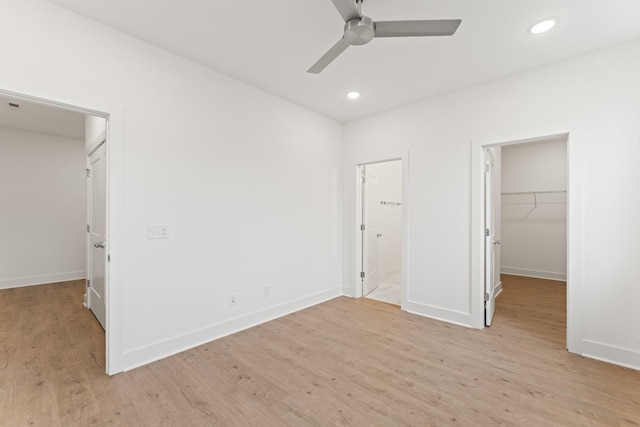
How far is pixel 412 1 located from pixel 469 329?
127 inches

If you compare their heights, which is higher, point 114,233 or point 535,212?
point 535,212

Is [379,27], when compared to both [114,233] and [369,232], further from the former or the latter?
[369,232]

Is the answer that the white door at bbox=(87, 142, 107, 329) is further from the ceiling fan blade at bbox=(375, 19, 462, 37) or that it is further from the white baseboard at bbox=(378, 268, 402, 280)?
the white baseboard at bbox=(378, 268, 402, 280)

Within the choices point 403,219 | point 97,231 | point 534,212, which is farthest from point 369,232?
point 534,212

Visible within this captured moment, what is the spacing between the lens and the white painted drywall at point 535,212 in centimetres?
550

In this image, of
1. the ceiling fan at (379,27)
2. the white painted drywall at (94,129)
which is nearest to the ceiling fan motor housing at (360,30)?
the ceiling fan at (379,27)

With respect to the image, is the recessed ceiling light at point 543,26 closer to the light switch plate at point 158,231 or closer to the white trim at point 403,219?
the white trim at point 403,219

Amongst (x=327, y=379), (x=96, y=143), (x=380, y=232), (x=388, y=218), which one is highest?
(x=96, y=143)

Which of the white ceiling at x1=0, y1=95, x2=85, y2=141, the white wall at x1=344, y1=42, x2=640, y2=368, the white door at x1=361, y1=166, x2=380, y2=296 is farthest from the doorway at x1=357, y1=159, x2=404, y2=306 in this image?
the white ceiling at x1=0, y1=95, x2=85, y2=141

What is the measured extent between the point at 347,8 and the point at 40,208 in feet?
21.1

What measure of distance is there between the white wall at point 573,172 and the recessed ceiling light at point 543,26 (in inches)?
27.6

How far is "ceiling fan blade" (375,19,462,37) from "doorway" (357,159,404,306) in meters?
2.31

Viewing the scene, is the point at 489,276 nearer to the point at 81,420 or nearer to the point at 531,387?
the point at 531,387

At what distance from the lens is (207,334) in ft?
9.28
